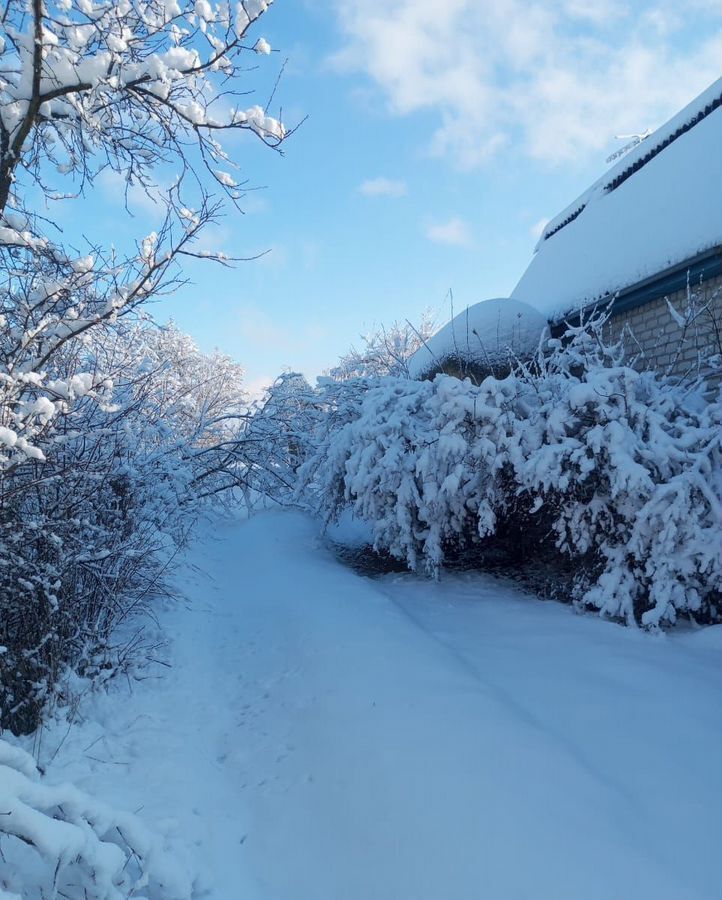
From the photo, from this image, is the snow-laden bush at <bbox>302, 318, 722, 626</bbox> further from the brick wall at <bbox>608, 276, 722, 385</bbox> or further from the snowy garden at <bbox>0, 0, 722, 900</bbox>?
the brick wall at <bbox>608, 276, 722, 385</bbox>

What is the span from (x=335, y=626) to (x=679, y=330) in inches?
244

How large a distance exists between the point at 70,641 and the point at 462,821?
3.16 m

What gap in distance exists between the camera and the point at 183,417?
9.55m

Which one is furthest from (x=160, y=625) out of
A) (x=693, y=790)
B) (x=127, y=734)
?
(x=693, y=790)

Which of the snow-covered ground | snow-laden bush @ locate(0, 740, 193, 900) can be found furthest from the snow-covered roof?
snow-laden bush @ locate(0, 740, 193, 900)

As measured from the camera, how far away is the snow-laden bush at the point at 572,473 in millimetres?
4906

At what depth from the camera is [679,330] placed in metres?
7.85

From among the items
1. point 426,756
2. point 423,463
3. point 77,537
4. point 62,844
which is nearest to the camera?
point 62,844

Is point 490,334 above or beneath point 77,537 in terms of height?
above

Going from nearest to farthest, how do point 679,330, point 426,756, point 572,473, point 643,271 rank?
1. point 426,756
2. point 572,473
3. point 679,330
4. point 643,271

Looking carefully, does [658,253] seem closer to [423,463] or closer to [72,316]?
[423,463]

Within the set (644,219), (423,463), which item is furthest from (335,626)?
(644,219)

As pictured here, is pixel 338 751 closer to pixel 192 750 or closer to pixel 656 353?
pixel 192 750

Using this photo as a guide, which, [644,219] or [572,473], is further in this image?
[644,219]
